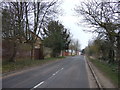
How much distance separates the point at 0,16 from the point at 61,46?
136 ft

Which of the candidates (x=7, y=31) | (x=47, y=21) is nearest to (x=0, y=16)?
(x=7, y=31)

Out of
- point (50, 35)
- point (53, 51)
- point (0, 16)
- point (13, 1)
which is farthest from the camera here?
point (53, 51)

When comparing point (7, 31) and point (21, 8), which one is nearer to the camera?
point (7, 31)

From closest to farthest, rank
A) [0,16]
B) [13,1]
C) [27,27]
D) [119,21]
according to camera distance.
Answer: [119,21], [0,16], [13,1], [27,27]

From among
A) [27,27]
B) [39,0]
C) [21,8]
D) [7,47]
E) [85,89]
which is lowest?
[85,89]

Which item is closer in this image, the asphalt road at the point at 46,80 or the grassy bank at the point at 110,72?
the asphalt road at the point at 46,80

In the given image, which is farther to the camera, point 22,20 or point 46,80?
point 22,20

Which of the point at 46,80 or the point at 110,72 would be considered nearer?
the point at 46,80

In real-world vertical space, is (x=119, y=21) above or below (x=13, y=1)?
below

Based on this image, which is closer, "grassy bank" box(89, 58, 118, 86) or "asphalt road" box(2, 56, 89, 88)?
"asphalt road" box(2, 56, 89, 88)

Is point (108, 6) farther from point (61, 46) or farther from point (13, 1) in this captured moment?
point (61, 46)

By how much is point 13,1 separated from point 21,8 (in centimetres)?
151

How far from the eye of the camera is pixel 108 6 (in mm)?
20156

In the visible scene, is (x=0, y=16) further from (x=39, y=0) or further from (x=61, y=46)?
(x=61, y=46)
